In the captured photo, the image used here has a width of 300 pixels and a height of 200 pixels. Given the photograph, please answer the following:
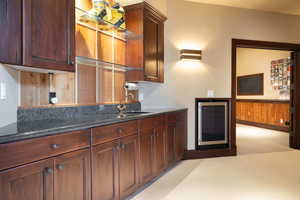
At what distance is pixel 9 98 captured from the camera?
1605mm

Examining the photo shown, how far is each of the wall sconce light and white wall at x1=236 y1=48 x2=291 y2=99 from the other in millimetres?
4417

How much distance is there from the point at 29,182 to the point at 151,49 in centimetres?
256

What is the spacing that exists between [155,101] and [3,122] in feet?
8.33

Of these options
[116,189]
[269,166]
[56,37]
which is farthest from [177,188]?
[56,37]

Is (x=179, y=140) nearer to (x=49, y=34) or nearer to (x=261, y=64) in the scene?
(x=49, y=34)

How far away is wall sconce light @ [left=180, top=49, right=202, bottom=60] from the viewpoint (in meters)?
3.80

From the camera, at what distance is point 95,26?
2.60m

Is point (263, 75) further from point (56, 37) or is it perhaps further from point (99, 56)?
point (56, 37)

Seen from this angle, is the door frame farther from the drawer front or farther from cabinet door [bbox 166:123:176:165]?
the drawer front

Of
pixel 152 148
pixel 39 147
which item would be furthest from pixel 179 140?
pixel 39 147

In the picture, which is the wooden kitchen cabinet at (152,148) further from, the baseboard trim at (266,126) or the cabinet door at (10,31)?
the baseboard trim at (266,126)

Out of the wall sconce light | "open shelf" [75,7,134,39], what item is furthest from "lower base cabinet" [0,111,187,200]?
the wall sconce light

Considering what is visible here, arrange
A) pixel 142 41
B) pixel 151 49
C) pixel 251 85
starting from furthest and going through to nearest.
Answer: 1. pixel 251 85
2. pixel 151 49
3. pixel 142 41

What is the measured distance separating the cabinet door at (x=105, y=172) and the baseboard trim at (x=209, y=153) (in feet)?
7.15
